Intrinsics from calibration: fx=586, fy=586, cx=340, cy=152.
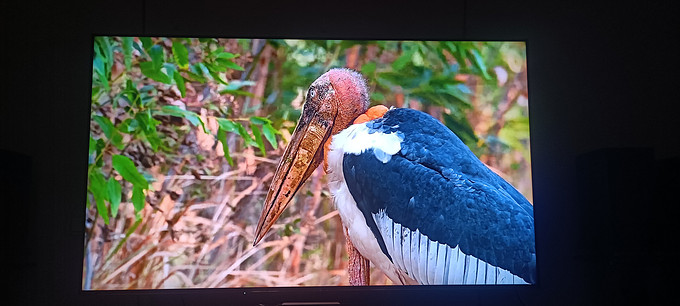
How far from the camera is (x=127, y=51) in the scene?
7.88 feet

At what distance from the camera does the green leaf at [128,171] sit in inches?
91.9

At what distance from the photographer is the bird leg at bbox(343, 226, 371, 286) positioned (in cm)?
234

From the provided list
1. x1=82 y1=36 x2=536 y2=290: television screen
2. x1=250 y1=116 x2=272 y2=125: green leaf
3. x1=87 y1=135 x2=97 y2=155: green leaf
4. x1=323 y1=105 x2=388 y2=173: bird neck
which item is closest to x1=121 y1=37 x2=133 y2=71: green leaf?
x1=82 y1=36 x2=536 y2=290: television screen

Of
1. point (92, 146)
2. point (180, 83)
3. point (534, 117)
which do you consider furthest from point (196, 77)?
point (534, 117)

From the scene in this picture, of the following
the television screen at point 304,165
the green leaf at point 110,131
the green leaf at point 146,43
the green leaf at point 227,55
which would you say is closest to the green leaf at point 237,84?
the television screen at point 304,165

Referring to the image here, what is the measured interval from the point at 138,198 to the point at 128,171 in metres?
0.12

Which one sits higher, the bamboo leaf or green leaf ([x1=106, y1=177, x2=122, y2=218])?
the bamboo leaf

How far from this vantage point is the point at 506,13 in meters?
2.67

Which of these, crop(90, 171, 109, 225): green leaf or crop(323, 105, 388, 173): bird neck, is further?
crop(323, 105, 388, 173): bird neck

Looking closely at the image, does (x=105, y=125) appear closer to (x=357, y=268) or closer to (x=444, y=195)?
(x=357, y=268)

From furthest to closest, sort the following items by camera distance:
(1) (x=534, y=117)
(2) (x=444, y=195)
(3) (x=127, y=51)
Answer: (1) (x=534, y=117) < (3) (x=127, y=51) < (2) (x=444, y=195)

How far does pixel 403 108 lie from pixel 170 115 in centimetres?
95

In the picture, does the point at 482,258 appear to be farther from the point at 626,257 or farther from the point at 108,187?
the point at 108,187

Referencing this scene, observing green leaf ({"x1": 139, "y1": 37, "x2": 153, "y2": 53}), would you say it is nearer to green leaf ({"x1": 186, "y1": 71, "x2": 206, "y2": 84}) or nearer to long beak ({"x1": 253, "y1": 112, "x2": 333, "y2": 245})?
green leaf ({"x1": 186, "y1": 71, "x2": 206, "y2": 84})
